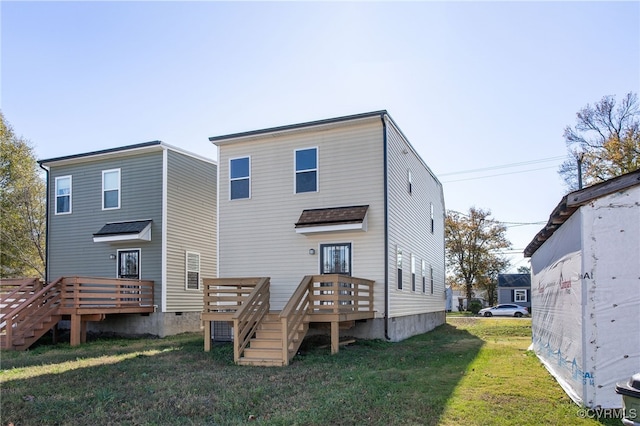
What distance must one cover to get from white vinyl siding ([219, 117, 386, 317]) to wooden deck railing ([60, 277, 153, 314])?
3265mm

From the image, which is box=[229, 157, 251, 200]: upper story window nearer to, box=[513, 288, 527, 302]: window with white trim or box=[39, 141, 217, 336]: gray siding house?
box=[39, 141, 217, 336]: gray siding house

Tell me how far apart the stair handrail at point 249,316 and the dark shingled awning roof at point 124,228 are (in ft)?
20.3

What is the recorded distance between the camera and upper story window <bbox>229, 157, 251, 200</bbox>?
592 inches

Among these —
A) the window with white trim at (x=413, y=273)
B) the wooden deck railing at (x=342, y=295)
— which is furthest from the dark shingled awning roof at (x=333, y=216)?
the window with white trim at (x=413, y=273)

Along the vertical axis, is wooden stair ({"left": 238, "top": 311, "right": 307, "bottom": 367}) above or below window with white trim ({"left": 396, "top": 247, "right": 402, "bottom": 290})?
below

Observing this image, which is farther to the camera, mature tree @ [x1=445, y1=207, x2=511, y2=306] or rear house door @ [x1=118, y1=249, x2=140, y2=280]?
mature tree @ [x1=445, y1=207, x2=511, y2=306]

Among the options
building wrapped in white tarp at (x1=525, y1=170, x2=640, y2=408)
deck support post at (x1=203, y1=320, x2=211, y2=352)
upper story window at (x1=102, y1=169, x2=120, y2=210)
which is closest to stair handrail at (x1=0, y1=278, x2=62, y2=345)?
upper story window at (x1=102, y1=169, x2=120, y2=210)

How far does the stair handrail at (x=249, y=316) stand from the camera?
1054 centimetres

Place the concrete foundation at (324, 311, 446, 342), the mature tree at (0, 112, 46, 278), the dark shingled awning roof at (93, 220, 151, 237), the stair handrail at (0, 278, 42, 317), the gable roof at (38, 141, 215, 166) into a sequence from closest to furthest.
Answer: the concrete foundation at (324, 311, 446, 342), the stair handrail at (0, 278, 42, 317), the dark shingled awning roof at (93, 220, 151, 237), the gable roof at (38, 141, 215, 166), the mature tree at (0, 112, 46, 278)

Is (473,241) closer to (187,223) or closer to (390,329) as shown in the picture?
(187,223)

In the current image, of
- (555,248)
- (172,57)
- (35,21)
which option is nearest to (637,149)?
(555,248)

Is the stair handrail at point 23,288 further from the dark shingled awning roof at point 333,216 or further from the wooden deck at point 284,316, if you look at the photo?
the dark shingled awning roof at point 333,216

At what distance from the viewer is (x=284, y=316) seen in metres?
10.4

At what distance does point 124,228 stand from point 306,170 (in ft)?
22.4
